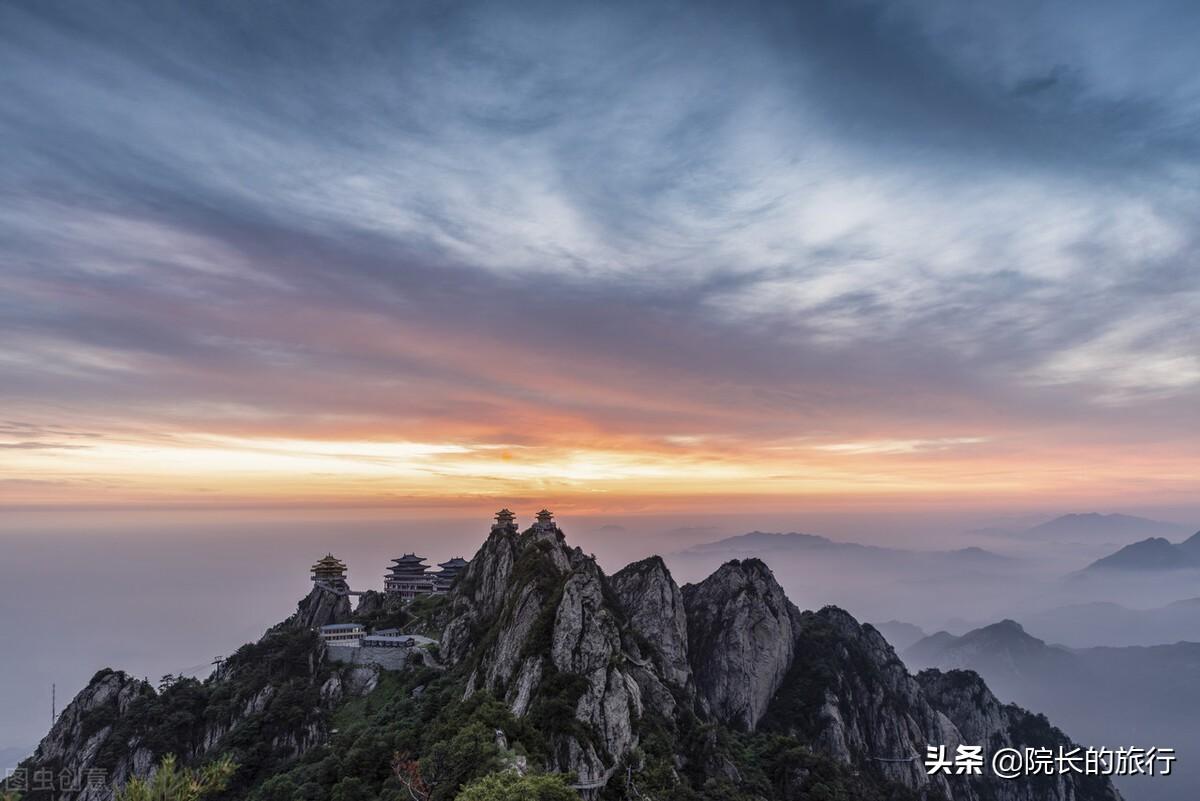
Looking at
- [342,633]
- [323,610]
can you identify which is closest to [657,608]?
[342,633]

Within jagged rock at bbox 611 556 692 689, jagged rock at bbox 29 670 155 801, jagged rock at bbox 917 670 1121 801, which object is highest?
jagged rock at bbox 611 556 692 689

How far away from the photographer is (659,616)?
10650 cm

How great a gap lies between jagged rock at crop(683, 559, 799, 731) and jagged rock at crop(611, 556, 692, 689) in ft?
18.3

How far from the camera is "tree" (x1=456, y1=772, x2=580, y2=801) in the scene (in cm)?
3228

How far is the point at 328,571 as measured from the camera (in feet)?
348

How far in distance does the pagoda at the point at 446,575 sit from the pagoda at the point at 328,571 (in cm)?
1559

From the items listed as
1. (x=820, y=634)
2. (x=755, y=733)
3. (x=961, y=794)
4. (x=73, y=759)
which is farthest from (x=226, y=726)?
(x=961, y=794)

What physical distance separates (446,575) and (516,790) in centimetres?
8327

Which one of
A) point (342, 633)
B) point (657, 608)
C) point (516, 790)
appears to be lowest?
point (657, 608)

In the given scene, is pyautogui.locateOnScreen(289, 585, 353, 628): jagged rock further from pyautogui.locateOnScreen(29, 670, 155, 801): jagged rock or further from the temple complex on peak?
pyautogui.locateOnScreen(29, 670, 155, 801): jagged rock

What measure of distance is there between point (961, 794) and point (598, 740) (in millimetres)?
92145

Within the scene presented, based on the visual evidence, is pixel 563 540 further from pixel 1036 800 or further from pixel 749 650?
pixel 1036 800

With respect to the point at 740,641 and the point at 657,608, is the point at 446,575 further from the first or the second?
the point at 740,641

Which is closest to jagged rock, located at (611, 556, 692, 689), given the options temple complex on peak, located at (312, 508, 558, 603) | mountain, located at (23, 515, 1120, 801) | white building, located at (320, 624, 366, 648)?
mountain, located at (23, 515, 1120, 801)
